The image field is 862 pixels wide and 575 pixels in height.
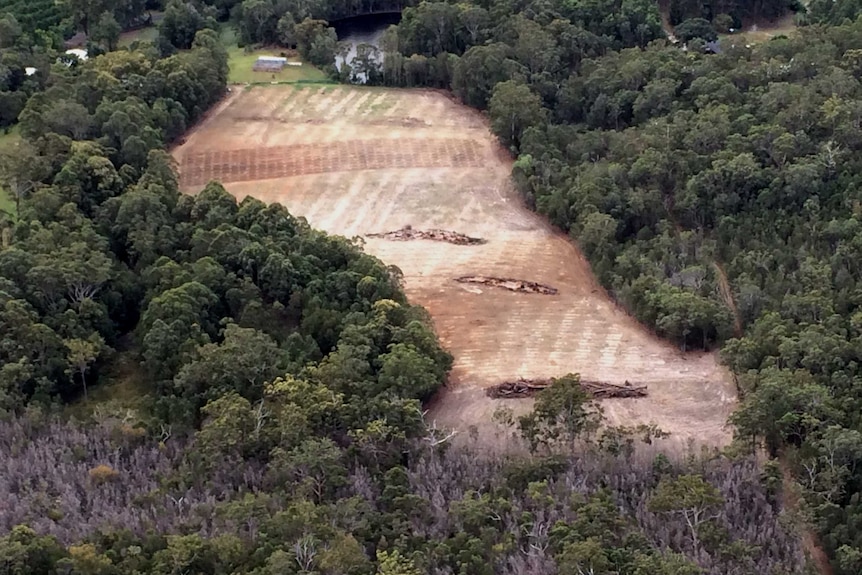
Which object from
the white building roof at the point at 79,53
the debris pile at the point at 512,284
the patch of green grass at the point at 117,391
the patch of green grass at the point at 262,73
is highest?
the white building roof at the point at 79,53

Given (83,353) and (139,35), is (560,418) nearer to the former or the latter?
(83,353)

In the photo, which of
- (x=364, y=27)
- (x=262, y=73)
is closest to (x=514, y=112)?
(x=262, y=73)

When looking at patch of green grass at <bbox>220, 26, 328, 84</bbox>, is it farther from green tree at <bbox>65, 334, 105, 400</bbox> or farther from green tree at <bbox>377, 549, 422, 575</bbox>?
green tree at <bbox>377, 549, 422, 575</bbox>

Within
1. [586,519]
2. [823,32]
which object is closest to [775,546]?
[586,519]

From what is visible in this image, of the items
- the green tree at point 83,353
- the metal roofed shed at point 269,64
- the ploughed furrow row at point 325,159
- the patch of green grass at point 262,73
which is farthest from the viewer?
the metal roofed shed at point 269,64

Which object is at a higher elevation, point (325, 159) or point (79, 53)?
point (79, 53)

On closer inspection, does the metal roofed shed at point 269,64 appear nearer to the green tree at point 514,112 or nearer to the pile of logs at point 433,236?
the green tree at point 514,112

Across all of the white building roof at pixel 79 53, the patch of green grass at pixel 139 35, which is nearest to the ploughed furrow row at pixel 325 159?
the white building roof at pixel 79 53
